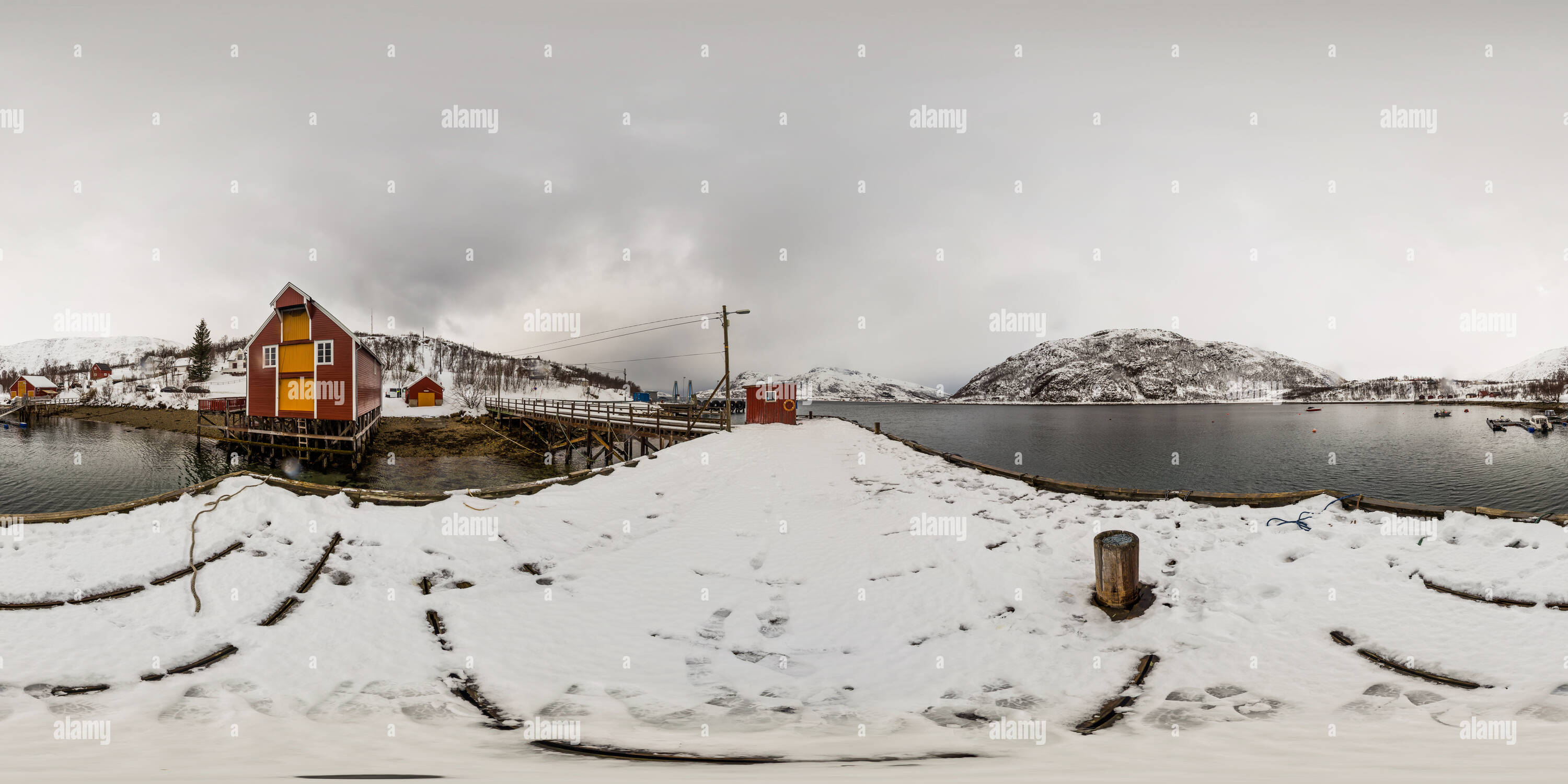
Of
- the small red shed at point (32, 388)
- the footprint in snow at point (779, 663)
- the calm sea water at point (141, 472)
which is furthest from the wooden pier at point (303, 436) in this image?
the small red shed at point (32, 388)

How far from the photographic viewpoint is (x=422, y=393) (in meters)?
71.9

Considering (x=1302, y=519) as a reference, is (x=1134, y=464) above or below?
below

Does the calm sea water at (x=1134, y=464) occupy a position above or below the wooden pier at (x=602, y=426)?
below

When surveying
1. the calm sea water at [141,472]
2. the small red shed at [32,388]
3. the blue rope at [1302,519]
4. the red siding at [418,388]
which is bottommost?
the calm sea water at [141,472]

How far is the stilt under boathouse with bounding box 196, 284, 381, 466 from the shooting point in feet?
107

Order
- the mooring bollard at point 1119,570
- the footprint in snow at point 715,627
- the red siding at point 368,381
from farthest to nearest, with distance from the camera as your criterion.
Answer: the red siding at point 368,381, the mooring bollard at point 1119,570, the footprint in snow at point 715,627

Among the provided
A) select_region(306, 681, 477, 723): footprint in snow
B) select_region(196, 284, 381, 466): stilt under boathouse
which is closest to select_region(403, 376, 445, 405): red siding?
select_region(196, 284, 381, 466): stilt under boathouse

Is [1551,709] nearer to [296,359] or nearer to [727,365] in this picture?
[727,365]

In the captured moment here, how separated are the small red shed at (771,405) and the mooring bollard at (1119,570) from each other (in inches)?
1061

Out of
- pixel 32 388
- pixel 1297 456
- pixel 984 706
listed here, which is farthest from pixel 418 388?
pixel 1297 456

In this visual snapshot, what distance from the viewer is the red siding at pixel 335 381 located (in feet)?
107

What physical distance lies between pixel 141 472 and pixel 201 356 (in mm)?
99168

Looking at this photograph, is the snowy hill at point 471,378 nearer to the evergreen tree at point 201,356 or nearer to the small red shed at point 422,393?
the small red shed at point 422,393

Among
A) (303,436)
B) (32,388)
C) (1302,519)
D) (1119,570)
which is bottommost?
(1119,570)
